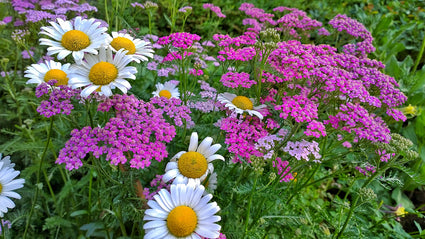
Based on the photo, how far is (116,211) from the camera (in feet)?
5.80

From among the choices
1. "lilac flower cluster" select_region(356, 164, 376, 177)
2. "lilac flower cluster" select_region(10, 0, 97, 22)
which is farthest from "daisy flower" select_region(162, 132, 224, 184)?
"lilac flower cluster" select_region(10, 0, 97, 22)

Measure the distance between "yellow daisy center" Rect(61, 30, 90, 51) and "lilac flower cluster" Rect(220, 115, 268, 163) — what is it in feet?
2.71

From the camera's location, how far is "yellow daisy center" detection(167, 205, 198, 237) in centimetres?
Result: 129

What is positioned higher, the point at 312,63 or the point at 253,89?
the point at 312,63

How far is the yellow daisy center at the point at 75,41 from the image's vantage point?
1492 mm

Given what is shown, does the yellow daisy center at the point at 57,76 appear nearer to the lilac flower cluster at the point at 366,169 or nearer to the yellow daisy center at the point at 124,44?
the yellow daisy center at the point at 124,44

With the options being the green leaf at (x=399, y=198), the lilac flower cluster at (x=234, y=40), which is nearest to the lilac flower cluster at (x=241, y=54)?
the lilac flower cluster at (x=234, y=40)

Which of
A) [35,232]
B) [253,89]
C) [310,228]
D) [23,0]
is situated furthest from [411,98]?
[23,0]

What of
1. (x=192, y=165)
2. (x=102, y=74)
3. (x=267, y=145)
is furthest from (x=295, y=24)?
(x=102, y=74)

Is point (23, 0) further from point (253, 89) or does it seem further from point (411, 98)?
point (411, 98)

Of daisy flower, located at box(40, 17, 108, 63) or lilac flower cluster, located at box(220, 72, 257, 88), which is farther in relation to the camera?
lilac flower cluster, located at box(220, 72, 257, 88)

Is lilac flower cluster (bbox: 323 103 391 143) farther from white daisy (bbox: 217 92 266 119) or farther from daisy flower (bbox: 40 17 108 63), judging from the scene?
daisy flower (bbox: 40 17 108 63)

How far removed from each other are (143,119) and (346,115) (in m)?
1.09

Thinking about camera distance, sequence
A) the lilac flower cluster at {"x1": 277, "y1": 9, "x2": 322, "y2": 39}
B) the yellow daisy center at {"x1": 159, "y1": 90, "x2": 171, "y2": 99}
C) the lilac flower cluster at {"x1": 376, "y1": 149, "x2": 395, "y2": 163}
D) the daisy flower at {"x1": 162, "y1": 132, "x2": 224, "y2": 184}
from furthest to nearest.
A: the lilac flower cluster at {"x1": 277, "y1": 9, "x2": 322, "y2": 39}
the yellow daisy center at {"x1": 159, "y1": 90, "x2": 171, "y2": 99}
the lilac flower cluster at {"x1": 376, "y1": 149, "x2": 395, "y2": 163}
the daisy flower at {"x1": 162, "y1": 132, "x2": 224, "y2": 184}
